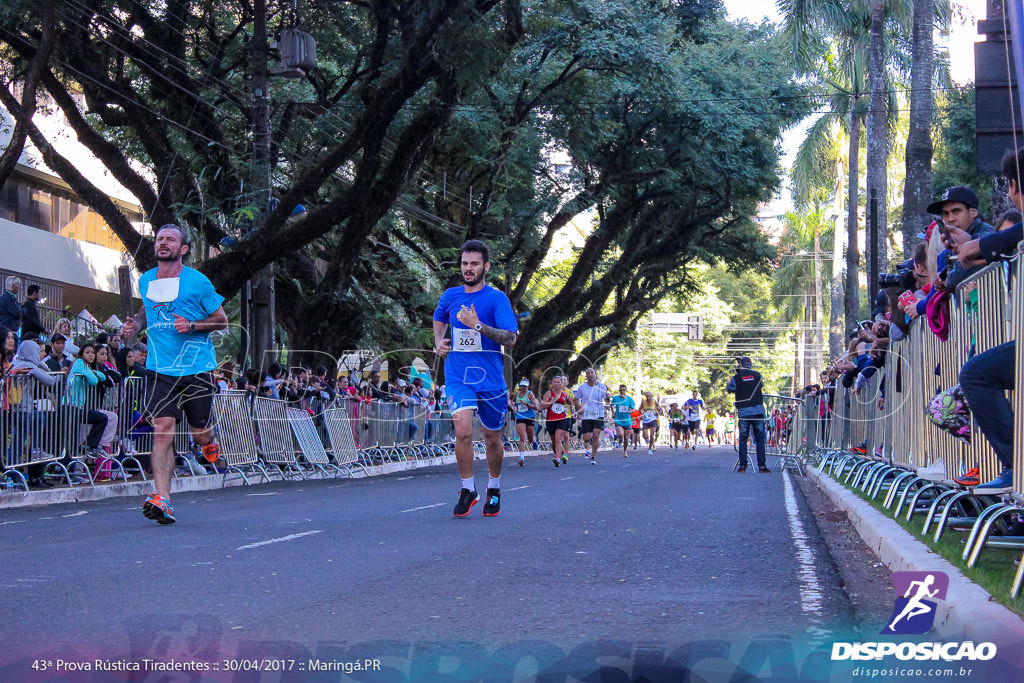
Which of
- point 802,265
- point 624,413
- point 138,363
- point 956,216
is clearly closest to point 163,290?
point 956,216

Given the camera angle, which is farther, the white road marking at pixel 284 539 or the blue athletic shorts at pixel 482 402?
the blue athletic shorts at pixel 482 402

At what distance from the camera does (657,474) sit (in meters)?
19.8

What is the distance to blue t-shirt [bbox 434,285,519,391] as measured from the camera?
32.6 ft

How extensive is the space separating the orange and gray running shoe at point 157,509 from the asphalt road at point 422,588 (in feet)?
0.34

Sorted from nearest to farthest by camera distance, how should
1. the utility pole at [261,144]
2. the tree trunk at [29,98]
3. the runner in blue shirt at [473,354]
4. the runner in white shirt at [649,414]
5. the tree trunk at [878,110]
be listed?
the runner in blue shirt at [473,354], the tree trunk at [29,98], the utility pole at [261,144], the tree trunk at [878,110], the runner in white shirt at [649,414]

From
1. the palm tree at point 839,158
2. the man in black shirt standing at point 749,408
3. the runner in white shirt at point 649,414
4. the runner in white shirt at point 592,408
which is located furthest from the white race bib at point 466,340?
the runner in white shirt at point 649,414

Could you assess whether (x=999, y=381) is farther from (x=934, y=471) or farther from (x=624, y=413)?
(x=624, y=413)

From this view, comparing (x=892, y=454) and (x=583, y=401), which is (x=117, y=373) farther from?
(x=583, y=401)

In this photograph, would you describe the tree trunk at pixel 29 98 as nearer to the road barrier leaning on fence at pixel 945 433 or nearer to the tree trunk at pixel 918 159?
the road barrier leaning on fence at pixel 945 433

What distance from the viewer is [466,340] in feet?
32.5

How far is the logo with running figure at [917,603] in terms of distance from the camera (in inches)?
205

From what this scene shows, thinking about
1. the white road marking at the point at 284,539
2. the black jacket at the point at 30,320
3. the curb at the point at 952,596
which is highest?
the black jacket at the point at 30,320

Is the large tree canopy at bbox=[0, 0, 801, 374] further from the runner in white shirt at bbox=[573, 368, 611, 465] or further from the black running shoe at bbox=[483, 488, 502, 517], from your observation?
the black running shoe at bbox=[483, 488, 502, 517]

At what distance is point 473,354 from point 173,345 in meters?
2.20
